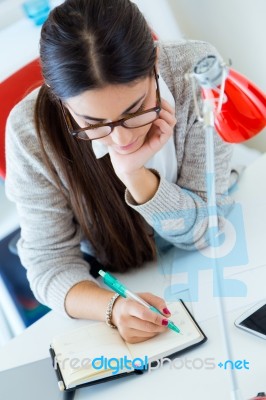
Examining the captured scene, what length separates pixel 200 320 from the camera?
91 cm

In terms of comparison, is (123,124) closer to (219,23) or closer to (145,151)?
(145,151)

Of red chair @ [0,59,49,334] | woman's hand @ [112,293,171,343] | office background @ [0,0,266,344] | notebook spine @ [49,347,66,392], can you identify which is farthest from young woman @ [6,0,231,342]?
office background @ [0,0,266,344]

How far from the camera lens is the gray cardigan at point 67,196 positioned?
1.06 m

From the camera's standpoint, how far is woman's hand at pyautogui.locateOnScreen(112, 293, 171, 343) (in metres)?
0.87

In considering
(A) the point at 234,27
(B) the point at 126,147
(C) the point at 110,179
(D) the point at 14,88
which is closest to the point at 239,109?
(B) the point at 126,147

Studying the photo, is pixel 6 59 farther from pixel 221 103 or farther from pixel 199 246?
pixel 221 103

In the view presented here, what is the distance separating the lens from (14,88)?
1.33 meters

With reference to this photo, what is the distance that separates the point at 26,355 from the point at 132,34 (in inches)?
23.2

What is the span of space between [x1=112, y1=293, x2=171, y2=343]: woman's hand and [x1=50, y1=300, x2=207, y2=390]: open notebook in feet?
0.04

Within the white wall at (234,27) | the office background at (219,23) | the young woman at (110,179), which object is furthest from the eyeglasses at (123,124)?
the white wall at (234,27)

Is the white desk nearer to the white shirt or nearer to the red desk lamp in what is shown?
the white shirt

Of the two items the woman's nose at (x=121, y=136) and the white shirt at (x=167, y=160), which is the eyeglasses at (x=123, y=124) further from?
the white shirt at (x=167, y=160)

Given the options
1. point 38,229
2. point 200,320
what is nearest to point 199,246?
point 200,320

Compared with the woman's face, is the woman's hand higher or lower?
lower
